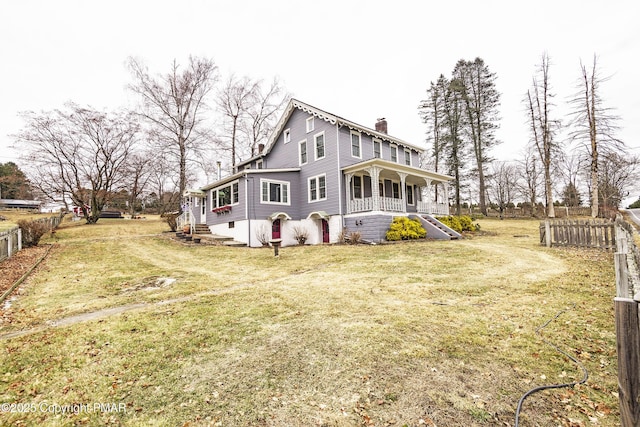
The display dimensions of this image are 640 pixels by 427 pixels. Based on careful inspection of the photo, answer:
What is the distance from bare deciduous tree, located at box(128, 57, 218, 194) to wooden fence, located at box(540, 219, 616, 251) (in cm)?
2882

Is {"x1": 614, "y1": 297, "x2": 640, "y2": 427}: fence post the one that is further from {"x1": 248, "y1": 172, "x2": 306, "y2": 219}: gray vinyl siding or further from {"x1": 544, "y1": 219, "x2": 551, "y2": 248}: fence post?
{"x1": 248, "y1": 172, "x2": 306, "y2": 219}: gray vinyl siding

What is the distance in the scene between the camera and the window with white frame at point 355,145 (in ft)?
62.3

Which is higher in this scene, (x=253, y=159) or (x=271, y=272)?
(x=253, y=159)

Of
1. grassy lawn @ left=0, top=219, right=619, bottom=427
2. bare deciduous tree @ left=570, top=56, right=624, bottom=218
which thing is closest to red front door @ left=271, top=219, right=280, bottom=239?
grassy lawn @ left=0, top=219, right=619, bottom=427

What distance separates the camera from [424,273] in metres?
8.57

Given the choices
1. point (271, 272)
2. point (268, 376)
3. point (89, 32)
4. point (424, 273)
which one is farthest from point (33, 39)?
point (424, 273)

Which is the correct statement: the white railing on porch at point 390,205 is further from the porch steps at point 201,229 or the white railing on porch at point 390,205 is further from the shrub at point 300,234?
the porch steps at point 201,229

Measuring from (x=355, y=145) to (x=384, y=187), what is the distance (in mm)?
4295

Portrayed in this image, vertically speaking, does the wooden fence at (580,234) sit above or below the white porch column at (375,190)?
below

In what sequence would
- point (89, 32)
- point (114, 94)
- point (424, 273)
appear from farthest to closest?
point (114, 94) < point (89, 32) < point (424, 273)

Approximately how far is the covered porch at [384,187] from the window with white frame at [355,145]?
1.52 m

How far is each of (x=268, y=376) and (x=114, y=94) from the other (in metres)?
33.3

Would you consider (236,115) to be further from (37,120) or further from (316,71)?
(37,120)

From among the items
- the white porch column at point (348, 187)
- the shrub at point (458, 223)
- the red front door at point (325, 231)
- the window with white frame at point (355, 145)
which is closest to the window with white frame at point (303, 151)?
the window with white frame at point (355, 145)
